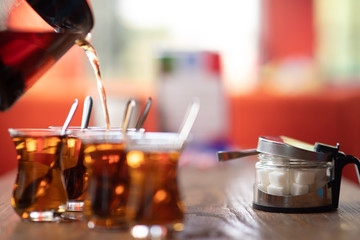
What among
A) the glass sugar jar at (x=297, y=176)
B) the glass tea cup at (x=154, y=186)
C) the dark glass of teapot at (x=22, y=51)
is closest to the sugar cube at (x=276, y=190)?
the glass sugar jar at (x=297, y=176)

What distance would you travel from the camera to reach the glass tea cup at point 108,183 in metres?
0.56

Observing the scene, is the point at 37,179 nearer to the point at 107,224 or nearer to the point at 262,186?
the point at 107,224

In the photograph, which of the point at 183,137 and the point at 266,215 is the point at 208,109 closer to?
the point at 266,215

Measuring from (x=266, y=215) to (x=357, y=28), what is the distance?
6.48 m

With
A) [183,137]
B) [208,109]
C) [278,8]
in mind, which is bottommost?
[208,109]

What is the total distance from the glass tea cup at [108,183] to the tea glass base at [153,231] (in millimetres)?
14

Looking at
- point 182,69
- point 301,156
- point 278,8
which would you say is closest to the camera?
point 301,156

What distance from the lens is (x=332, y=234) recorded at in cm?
58

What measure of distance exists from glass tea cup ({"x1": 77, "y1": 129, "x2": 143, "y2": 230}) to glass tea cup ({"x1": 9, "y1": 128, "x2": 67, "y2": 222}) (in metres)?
0.07

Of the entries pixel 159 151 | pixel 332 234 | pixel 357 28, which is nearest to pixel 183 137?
pixel 159 151

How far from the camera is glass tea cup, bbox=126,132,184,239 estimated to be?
1.78ft

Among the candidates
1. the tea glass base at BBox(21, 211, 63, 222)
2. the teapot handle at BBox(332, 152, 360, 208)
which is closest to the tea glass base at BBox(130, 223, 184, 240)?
the tea glass base at BBox(21, 211, 63, 222)

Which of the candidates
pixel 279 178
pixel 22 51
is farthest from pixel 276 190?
pixel 22 51

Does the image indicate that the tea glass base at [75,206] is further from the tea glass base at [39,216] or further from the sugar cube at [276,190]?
the sugar cube at [276,190]
